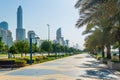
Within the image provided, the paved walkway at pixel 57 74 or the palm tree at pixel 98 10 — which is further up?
the palm tree at pixel 98 10

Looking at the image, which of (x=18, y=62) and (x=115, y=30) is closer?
(x=115, y=30)

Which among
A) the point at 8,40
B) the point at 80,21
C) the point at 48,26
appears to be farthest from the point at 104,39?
the point at 8,40

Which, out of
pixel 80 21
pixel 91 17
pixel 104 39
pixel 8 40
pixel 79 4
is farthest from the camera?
pixel 8 40

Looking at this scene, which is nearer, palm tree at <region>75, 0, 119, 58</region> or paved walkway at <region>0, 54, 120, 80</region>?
Answer: palm tree at <region>75, 0, 119, 58</region>

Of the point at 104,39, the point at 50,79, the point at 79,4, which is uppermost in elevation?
the point at 79,4

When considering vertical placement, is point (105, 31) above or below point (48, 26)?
below

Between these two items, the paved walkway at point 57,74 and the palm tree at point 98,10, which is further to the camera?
the paved walkway at point 57,74

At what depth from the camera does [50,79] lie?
1822cm

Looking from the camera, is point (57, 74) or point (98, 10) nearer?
point (98, 10)

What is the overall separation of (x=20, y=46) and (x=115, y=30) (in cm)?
3591

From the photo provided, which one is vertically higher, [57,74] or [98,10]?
[98,10]

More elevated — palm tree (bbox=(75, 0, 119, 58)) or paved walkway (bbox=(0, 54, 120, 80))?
palm tree (bbox=(75, 0, 119, 58))

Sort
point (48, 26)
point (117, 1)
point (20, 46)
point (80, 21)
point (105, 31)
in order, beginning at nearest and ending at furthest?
point (117, 1) → point (80, 21) → point (105, 31) → point (20, 46) → point (48, 26)

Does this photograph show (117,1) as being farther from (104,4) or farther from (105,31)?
(105,31)
